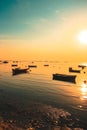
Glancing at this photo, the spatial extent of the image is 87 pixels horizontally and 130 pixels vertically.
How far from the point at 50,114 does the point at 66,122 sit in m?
3.33

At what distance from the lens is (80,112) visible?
87.8 feet

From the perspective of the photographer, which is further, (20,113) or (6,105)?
(6,105)

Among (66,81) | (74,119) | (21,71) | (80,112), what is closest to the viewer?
(74,119)

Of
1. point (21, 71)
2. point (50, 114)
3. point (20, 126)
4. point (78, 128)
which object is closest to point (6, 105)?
point (50, 114)

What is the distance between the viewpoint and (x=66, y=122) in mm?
21953

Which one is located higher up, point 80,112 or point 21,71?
point 21,71

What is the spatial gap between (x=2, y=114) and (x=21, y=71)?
78.3 metres

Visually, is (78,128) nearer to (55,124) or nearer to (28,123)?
(55,124)

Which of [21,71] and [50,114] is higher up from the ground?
[21,71]

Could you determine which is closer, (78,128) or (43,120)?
(78,128)

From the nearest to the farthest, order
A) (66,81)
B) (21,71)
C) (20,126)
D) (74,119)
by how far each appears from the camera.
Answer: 1. (20,126)
2. (74,119)
3. (66,81)
4. (21,71)

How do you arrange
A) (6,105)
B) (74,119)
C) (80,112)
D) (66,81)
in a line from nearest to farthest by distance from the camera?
(74,119), (80,112), (6,105), (66,81)

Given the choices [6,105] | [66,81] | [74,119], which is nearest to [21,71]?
[66,81]

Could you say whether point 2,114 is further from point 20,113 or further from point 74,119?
point 74,119
